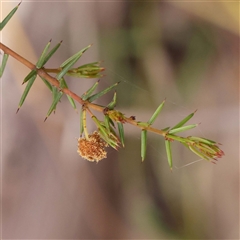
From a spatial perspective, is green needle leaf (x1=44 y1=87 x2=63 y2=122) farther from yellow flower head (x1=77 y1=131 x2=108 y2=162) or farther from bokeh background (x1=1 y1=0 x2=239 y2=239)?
bokeh background (x1=1 y1=0 x2=239 y2=239)

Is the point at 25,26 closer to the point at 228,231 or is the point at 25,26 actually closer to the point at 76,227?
the point at 76,227

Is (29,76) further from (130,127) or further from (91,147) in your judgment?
(130,127)

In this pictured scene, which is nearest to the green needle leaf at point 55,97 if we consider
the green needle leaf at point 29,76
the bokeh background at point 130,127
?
the green needle leaf at point 29,76

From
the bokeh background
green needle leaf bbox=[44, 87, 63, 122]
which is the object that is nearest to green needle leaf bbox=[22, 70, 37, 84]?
green needle leaf bbox=[44, 87, 63, 122]

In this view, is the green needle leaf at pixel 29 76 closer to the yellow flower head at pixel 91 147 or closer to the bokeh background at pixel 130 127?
the yellow flower head at pixel 91 147

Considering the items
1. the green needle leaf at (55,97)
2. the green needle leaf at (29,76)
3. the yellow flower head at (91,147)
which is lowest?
the yellow flower head at (91,147)

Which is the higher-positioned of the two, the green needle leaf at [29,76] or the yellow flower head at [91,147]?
the green needle leaf at [29,76]

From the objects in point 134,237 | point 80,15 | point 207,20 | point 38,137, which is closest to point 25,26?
point 80,15

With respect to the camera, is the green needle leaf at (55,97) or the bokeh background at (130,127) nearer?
the green needle leaf at (55,97)

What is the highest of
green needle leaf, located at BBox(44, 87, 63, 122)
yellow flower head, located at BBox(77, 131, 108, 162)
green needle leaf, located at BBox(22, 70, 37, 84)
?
green needle leaf, located at BBox(22, 70, 37, 84)

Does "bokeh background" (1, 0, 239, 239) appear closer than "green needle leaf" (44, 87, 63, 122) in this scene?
No
